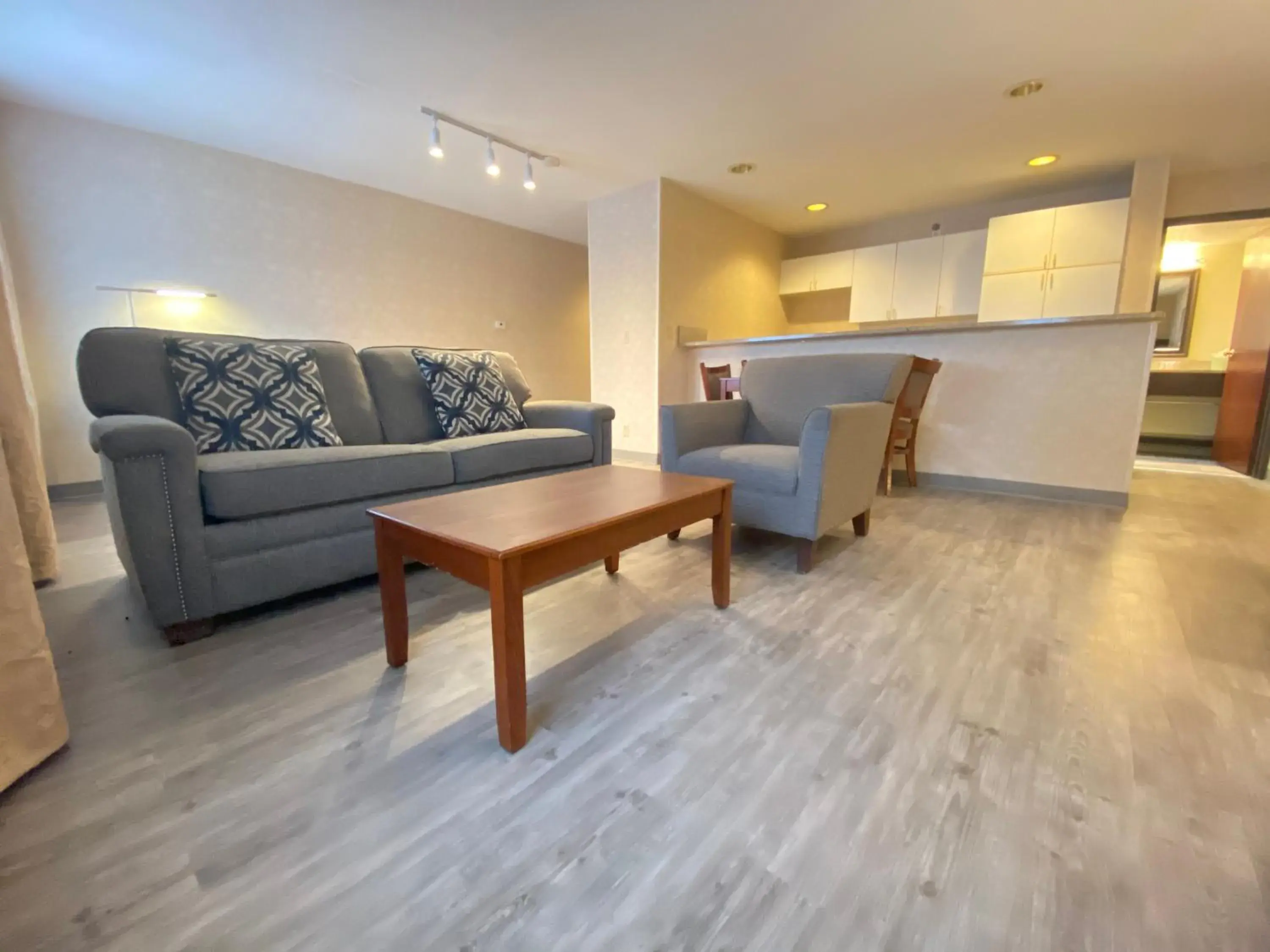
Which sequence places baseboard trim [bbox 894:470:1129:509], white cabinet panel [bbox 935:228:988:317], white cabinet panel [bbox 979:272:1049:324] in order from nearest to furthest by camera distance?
baseboard trim [bbox 894:470:1129:509] < white cabinet panel [bbox 979:272:1049:324] < white cabinet panel [bbox 935:228:988:317]

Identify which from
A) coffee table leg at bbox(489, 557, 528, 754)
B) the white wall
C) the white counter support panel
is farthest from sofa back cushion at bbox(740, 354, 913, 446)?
coffee table leg at bbox(489, 557, 528, 754)

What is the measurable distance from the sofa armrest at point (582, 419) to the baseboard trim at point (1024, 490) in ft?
7.32

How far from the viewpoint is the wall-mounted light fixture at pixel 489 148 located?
3066 mm

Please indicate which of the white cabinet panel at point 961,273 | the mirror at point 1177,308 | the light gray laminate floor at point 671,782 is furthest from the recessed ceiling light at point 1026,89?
the mirror at point 1177,308

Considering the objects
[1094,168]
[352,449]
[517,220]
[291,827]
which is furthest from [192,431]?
[1094,168]

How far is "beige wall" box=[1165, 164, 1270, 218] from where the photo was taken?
12.3 ft

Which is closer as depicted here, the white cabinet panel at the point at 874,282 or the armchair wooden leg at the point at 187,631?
the armchair wooden leg at the point at 187,631

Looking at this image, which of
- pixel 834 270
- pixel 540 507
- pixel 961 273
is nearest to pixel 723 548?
pixel 540 507

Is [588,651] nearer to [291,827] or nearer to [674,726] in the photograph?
[674,726]

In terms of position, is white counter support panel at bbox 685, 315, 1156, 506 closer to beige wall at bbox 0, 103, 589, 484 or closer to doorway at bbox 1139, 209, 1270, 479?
doorway at bbox 1139, 209, 1270, 479

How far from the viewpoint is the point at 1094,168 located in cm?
388

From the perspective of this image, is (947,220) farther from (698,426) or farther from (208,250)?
(208,250)

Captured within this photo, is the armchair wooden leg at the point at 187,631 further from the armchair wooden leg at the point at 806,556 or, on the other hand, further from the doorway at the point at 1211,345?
the doorway at the point at 1211,345

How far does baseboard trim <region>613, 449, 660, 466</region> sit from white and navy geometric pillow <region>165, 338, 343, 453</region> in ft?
9.20
